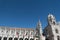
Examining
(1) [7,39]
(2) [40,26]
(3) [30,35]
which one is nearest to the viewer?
(1) [7,39]

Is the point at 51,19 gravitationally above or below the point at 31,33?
above

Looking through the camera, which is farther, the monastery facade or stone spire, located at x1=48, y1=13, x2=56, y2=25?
stone spire, located at x1=48, y1=13, x2=56, y2=25

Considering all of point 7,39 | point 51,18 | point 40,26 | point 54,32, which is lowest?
point 7,39

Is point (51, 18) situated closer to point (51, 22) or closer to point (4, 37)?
point (51, 22)

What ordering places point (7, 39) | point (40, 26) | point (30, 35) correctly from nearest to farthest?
1. point (7, 39)
2. point (30, 35)
3. point (40, 26)

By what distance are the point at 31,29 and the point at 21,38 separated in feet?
29.9

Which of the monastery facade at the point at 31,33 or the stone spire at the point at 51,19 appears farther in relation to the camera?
the stone spire at the point at 51,19

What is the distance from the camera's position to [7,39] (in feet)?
194

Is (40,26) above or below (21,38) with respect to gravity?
above

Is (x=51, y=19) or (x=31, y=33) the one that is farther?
(x=51, y=19)

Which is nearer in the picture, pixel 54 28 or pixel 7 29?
pixel 7 29

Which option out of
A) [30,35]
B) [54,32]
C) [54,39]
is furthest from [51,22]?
[30,35]

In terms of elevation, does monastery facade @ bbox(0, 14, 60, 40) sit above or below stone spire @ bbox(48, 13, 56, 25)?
below

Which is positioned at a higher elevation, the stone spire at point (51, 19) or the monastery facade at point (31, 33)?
the stone spire at point (51, 19)
